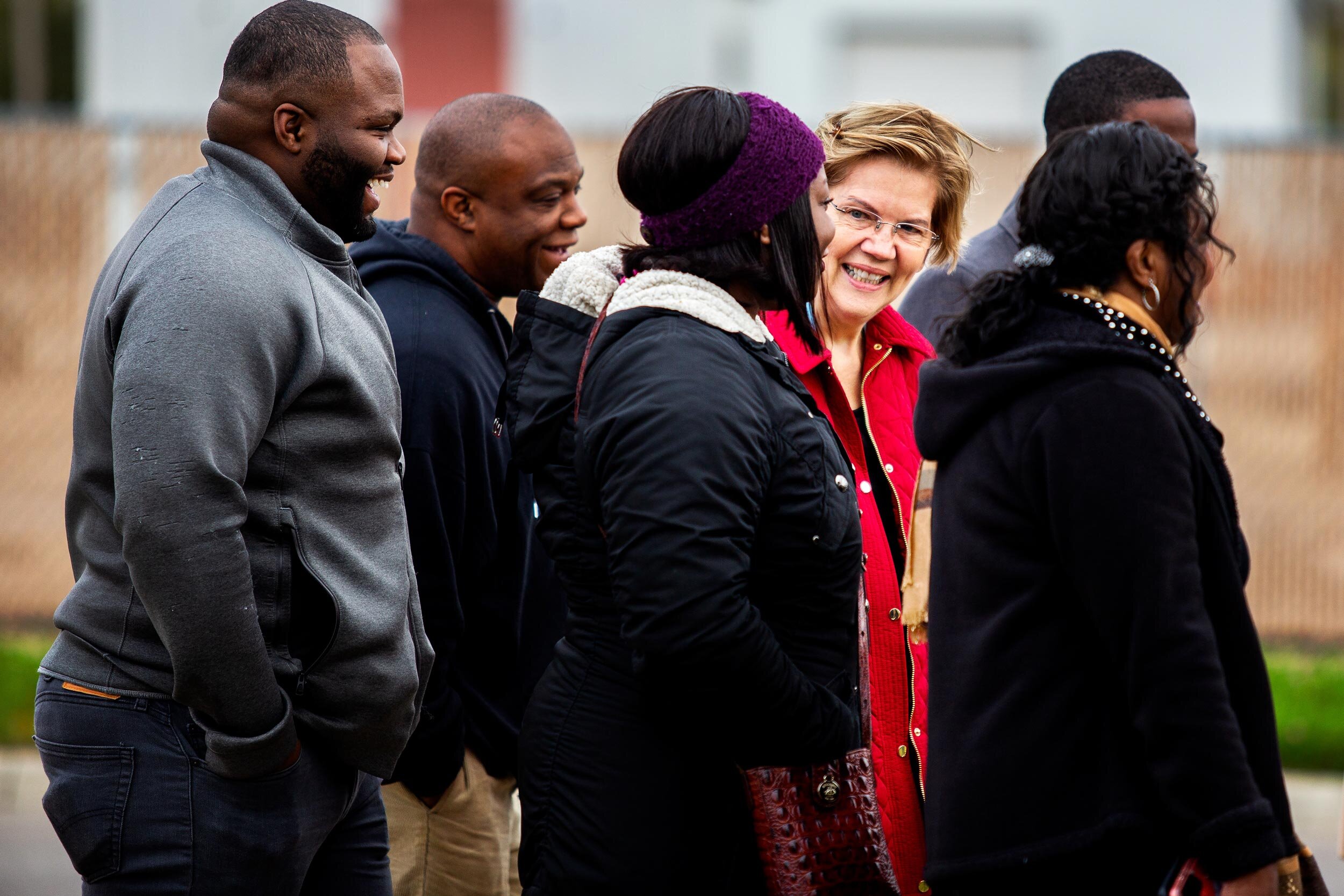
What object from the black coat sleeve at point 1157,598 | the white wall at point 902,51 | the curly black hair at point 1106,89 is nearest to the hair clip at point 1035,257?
the black coat sleeve at point 1157,598

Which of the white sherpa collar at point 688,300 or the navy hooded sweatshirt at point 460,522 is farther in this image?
the navy hooded sweatshirt at point 460,522

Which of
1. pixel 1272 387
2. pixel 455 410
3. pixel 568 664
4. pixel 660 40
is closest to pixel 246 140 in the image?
pixel 455 410

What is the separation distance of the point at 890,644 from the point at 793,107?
41.2 feet

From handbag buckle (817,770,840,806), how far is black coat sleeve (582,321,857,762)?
44 mm

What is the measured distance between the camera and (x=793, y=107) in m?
14.9

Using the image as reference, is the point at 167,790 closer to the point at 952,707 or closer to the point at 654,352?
the point at 654,352

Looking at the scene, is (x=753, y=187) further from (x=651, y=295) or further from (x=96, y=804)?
(x=96, y=804)

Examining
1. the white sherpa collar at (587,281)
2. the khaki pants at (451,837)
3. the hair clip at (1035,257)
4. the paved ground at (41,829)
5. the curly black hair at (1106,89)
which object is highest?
the curly black hair at (1106,89)

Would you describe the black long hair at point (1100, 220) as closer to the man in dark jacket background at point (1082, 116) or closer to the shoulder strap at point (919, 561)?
the shoulder strap at point (919, 561)

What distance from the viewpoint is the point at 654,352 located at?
226 cm

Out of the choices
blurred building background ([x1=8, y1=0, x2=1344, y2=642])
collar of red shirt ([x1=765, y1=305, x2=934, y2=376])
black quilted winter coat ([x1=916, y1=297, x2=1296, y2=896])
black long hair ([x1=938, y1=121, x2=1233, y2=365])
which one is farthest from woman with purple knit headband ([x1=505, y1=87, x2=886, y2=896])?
blurred building background ([x1=8, y1=0, x2=1344, y2=642])

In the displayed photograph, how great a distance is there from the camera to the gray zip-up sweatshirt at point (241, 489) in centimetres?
221

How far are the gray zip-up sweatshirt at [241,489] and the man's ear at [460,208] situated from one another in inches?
37.5

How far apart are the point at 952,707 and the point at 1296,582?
20.9 ft
